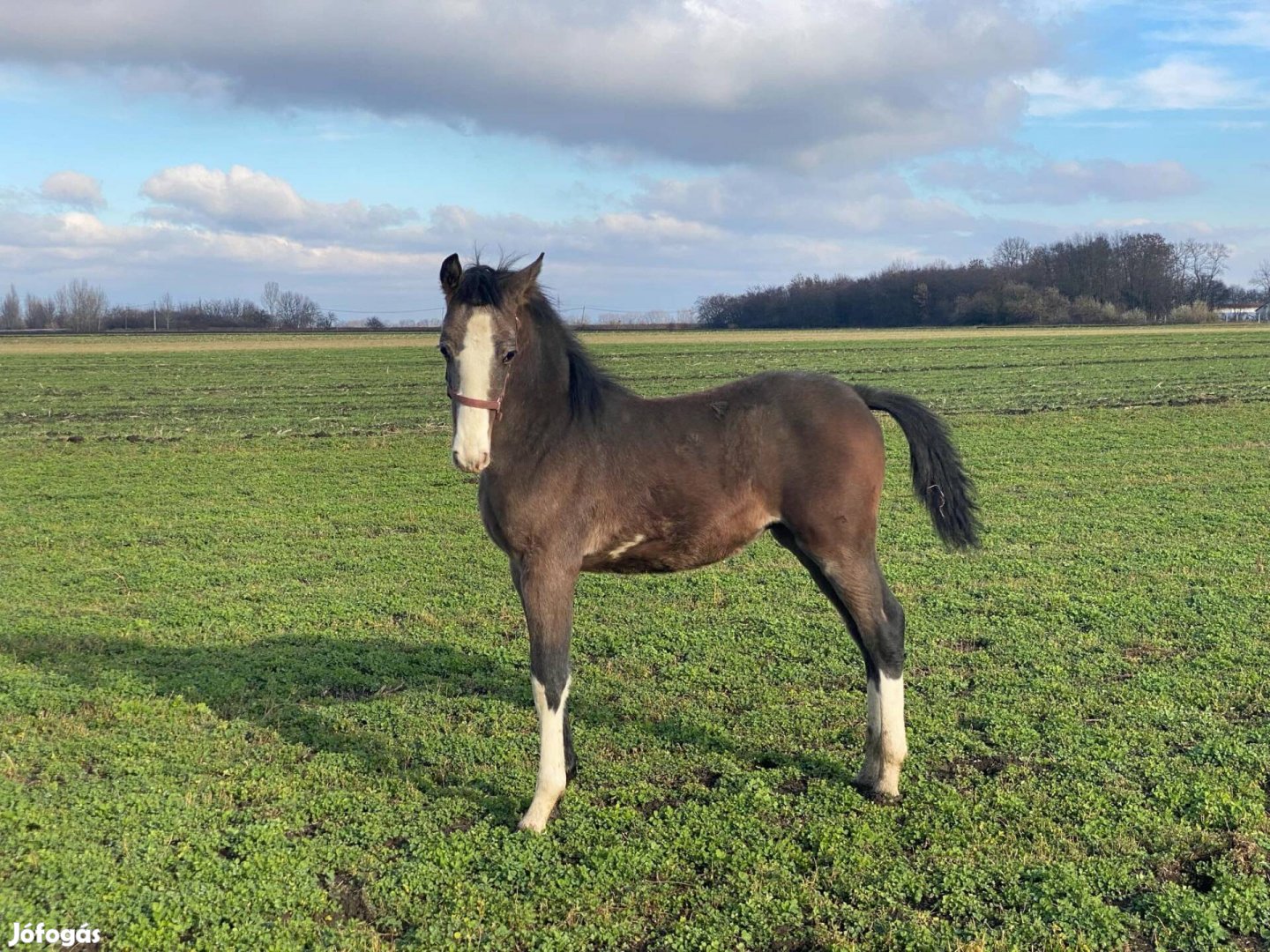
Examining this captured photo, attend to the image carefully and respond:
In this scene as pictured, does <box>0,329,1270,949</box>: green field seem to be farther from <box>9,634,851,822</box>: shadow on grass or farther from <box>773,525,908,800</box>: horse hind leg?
<box>773,525,908,800</box>: horse hind leg

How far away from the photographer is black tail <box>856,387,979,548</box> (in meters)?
5.70

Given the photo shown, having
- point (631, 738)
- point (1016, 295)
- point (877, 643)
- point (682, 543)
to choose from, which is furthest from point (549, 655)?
point (1016, 295)

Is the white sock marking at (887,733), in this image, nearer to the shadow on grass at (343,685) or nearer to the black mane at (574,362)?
the shadow on grass at (343,685)

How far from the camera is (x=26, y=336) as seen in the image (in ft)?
261

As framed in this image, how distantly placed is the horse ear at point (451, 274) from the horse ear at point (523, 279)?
256 mm

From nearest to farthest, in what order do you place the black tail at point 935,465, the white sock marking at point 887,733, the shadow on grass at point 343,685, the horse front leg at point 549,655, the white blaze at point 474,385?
1. the white blaze at point 474,385
2. the horse front leg at point 549,655
3. the white sock marking at point 887,733
4. the shadow on grass at point 343,685
5. the black tail at point 935,465

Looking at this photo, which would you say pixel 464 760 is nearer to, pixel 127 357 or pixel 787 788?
pixel 787 788

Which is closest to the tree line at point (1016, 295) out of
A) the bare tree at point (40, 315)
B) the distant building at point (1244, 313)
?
the distant building at point (1244, 313)

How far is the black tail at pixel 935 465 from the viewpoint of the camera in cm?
570

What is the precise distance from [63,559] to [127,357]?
46.7 meters

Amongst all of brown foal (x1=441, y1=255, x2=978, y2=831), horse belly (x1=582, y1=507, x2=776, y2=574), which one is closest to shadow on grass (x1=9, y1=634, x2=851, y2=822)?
brown foal (x1=441, y1=255, x2=978, y2=831)

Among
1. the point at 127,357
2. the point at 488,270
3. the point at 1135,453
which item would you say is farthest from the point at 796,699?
the point at 127,357

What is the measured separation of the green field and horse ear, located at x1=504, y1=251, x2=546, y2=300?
2.81 m

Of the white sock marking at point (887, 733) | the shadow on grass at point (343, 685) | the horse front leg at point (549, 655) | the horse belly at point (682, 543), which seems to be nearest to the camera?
the horse front leg at point (549, 655)
